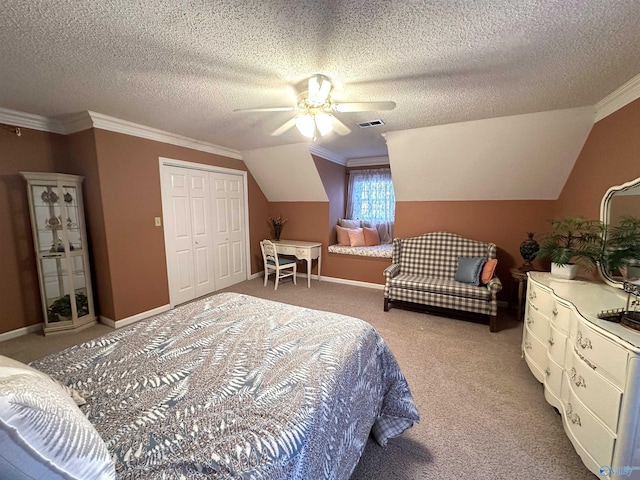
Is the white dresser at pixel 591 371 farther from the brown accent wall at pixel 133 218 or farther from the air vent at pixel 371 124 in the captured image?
the brown accent wall at pixel 133 218

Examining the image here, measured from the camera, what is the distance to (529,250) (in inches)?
128

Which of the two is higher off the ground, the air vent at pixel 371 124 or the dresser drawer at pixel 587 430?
the air vent at pixel 371 124

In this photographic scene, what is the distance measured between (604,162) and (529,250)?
119cm

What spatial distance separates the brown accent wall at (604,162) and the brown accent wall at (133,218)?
460 cm

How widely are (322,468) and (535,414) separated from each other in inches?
67.9

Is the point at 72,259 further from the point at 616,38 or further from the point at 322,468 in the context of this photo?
the point at 616,38

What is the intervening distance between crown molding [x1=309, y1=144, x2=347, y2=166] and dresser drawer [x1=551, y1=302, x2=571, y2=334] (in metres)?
3.38

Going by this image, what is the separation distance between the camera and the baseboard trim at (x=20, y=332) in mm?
2738

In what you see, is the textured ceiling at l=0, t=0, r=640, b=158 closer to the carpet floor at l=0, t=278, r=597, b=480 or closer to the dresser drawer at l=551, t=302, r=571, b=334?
the dresser drawer at l=551, t=302, r=571, b=334

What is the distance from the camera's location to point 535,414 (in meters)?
1.80

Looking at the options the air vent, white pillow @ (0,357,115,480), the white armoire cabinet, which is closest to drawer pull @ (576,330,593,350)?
white pillow @ (0,357,115,480)

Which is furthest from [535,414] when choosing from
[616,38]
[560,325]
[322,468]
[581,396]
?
[616,38]

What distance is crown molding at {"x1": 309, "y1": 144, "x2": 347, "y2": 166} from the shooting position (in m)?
4.10

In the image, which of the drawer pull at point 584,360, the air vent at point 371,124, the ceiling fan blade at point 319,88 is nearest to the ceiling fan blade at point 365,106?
the ceiling fan blade at point 319,88
